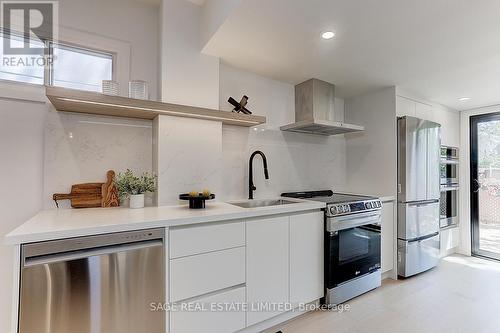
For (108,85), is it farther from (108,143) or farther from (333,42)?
(333,42)

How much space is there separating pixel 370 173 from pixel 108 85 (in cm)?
304

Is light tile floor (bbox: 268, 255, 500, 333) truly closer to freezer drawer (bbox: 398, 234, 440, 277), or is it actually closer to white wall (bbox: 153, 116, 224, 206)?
freezer drawer (bbox: 398, 234, 440, 277)

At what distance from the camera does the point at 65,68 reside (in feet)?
6.06

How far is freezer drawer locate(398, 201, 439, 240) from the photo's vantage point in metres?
2.83

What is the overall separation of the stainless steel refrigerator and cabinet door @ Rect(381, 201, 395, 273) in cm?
9

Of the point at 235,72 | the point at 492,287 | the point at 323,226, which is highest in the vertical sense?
the point at 235,72

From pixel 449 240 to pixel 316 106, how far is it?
3.07 metres

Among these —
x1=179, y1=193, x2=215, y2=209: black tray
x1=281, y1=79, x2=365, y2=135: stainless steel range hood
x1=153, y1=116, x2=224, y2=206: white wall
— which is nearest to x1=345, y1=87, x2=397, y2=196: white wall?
x1=281, y1=79, x2=365, y2=135: stainless steel range hood

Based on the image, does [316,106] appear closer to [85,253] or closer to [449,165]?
[85,253]

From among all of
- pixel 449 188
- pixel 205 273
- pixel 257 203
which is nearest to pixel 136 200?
pixel 205 273

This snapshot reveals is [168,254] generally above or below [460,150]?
below

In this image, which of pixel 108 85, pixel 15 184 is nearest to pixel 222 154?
pixel 108 85

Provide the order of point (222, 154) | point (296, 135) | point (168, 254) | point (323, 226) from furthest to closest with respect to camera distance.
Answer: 1. point (296, 135)
2. point (222, 154)
3. point (323, 226)
4. point (168, 254)

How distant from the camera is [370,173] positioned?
3.16 meters
